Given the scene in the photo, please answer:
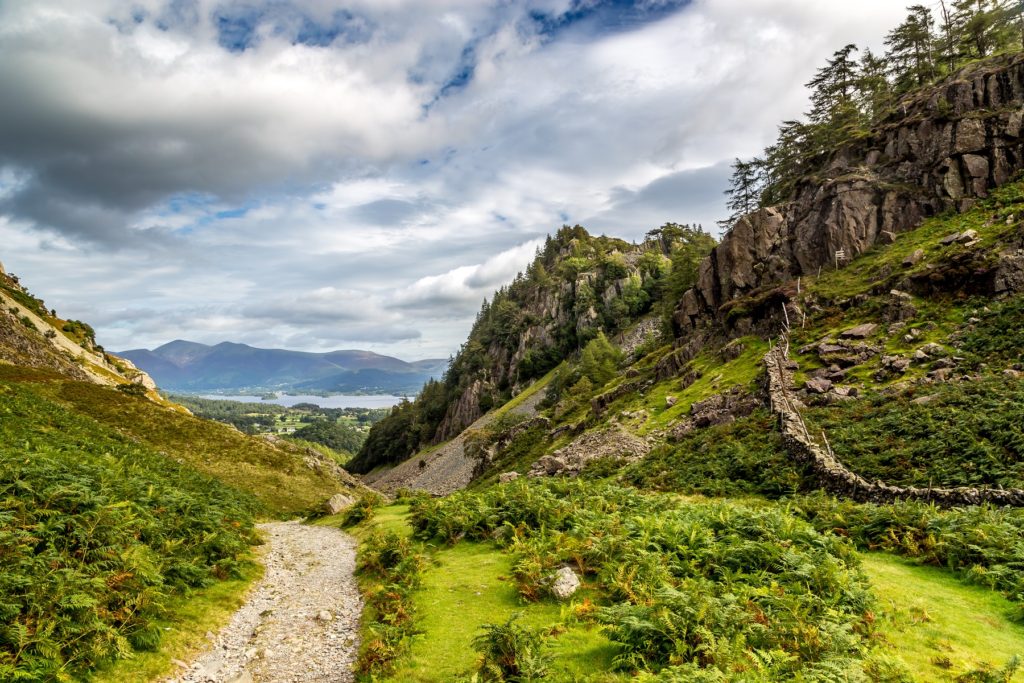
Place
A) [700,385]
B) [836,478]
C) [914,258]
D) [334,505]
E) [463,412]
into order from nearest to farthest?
[836,478] < [334,505] < [914,258] < [700,385] < [463,412]

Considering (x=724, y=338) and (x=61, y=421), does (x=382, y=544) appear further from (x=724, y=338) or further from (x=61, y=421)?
(x=724, y=338)

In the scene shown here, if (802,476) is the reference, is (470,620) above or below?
below

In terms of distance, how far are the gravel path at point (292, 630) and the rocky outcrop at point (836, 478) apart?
22791 mm

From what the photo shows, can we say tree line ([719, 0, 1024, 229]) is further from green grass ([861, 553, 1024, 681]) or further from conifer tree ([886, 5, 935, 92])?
green grass ([861, 553, 1024, 681])

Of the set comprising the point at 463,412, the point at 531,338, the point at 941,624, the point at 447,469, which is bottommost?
the point at 447,469

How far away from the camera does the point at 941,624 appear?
11.6 meters

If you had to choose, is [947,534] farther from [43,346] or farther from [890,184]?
[43,346]

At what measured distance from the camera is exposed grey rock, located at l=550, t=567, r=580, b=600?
13820 mm

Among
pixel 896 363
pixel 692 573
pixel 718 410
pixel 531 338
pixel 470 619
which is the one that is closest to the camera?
pixel 692 573

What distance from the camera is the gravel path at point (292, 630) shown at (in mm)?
12438

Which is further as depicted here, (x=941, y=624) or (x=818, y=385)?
(x=818, y=385)

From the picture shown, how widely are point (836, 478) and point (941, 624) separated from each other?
15.2 metres

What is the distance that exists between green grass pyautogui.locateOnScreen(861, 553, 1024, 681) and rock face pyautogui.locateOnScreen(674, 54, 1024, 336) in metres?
46.8

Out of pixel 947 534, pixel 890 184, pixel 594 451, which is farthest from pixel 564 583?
pixel 890 184
